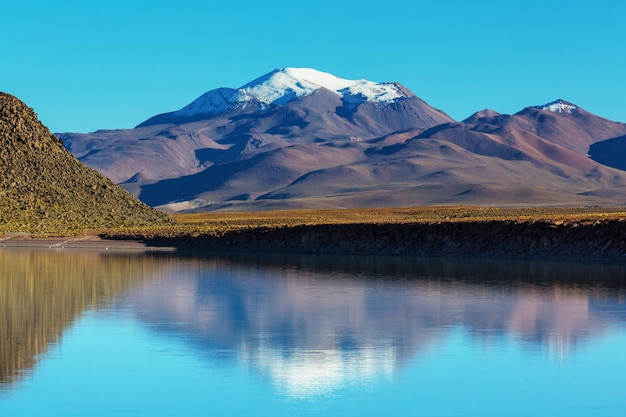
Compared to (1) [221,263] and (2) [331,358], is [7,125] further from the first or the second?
(2) [331,358]

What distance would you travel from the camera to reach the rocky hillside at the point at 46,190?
3351 inches

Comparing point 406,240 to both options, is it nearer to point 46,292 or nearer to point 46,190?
point 46,292

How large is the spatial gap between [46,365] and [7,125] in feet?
243

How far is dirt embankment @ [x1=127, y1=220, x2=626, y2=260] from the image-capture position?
57812 mm

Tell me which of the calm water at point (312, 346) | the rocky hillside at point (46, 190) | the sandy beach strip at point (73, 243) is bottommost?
the calm water at point (312, 346)

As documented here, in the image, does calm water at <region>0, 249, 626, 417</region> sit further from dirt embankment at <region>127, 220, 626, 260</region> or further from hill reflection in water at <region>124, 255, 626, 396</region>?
dirt embankment at <region>127, 220, 626, 260</region>

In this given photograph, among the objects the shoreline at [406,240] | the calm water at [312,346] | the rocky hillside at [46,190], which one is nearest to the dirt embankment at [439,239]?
the shoreline at [406,240]

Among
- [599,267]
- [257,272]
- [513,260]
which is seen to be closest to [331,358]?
[257,272]

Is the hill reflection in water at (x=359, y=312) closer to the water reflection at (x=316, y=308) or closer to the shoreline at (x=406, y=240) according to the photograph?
the water reflection at (x=316, y=308)

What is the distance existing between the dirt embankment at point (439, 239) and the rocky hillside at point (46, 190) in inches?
442

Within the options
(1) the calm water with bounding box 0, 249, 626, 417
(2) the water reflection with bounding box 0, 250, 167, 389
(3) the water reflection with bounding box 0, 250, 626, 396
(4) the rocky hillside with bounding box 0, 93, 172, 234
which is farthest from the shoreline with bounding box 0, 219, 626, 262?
(1) the calm water with bounding box 0, 249, 626, 417

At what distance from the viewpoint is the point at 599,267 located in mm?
51156

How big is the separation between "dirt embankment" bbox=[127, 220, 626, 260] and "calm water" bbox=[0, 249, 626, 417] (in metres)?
13.0

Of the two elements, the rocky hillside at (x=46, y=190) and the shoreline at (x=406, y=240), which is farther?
the rocky hillside at (x=46, y=190)
